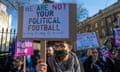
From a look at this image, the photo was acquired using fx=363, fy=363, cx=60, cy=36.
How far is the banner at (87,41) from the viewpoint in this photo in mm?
10198

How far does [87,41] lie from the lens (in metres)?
10.4

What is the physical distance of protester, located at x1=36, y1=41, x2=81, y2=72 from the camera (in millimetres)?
4109

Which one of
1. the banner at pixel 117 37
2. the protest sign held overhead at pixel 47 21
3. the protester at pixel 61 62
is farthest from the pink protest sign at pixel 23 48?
the protester at pixel 61 62

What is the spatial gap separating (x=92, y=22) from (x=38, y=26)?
71349 mm

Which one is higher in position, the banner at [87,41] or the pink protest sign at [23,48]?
the banner at [87,41]

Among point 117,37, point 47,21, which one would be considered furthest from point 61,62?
point 117,37

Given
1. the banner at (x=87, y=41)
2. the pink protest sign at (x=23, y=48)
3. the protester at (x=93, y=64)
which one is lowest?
the protester at (x=93, y=64)

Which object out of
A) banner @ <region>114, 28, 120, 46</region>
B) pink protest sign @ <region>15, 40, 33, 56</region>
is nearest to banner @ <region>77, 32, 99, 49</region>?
banner @ <region>114, 28, 120, 46</region>

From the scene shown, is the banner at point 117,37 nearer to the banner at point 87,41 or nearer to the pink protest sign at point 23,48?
the banner at point 87,41

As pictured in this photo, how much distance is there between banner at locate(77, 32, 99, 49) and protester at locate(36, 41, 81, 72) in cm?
583

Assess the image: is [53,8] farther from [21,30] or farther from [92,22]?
[92,22]

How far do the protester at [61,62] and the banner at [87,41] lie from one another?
5.83 meters

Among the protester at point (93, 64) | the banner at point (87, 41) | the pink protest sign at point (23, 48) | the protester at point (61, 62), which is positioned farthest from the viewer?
the banner at point (87, 41)

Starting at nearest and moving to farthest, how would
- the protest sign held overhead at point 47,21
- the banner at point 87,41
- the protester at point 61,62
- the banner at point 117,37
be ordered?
the protester at point 61,62 → the protest sign held overhead at point 47,21 → the banner at point 87,41 → the banner at point 117,37
